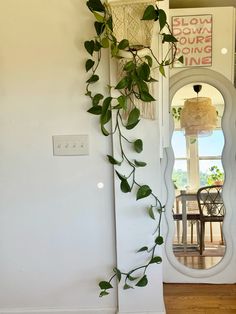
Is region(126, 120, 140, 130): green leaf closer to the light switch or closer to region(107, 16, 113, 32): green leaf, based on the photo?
the light switch

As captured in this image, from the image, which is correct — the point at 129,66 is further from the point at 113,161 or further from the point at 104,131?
the point at 113,161

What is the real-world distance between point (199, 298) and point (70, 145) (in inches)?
49.8

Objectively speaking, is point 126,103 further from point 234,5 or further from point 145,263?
point 234,5

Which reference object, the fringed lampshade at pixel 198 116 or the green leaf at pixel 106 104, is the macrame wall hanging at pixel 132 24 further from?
the fringed lampshade at pixel 198 116

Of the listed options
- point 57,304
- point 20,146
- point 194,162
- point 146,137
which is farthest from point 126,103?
point 57,304

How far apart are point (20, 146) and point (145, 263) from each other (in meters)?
0.94

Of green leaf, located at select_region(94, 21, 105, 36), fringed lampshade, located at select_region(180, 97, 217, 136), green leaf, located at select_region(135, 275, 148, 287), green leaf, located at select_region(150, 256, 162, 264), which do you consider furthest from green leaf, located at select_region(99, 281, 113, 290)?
green leaf, located at select_region(94, 21, 105, 36)

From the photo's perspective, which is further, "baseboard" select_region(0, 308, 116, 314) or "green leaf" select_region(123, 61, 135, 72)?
"baseboard" select_region(0, 308, 116, 314)

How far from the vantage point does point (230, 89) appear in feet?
6.54

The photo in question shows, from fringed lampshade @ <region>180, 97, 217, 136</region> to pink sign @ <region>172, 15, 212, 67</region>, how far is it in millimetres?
254

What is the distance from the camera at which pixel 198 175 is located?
205cm

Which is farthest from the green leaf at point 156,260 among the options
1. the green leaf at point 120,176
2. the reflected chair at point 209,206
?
the reflected chair at point 209,206

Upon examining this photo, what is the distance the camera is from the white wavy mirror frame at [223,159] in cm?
200

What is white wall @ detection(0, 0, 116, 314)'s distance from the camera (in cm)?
160
